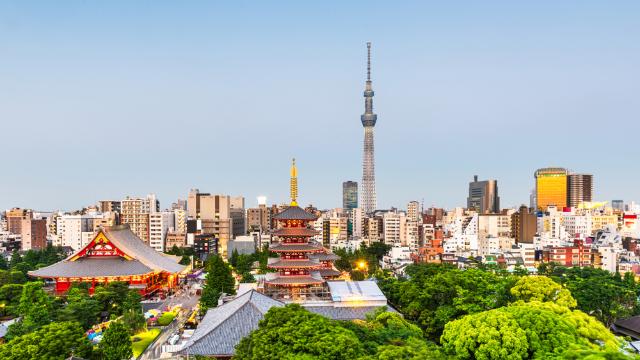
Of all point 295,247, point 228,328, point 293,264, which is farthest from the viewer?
point 295,247

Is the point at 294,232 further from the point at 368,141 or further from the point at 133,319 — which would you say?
the point at 368,141

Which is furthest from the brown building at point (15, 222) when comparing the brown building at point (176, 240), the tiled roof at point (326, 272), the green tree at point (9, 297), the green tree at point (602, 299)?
the green tree at point (602, 299)

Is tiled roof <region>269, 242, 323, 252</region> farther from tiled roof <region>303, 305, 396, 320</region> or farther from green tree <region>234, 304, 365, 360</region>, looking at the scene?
green tree <region>234, 304, 365, 360</region>

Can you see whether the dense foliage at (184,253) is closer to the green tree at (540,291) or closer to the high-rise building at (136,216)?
the high-rise building at (136,216)

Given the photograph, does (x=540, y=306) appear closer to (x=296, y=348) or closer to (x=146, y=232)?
(x=296, y=348)

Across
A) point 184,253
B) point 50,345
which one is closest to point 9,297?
point 50,345

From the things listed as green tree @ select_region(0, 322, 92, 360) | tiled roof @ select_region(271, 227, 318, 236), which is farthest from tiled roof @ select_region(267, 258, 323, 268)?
green tree @ select_region(0, 322, 92, 360)
